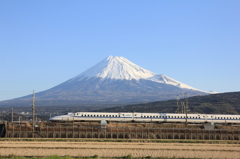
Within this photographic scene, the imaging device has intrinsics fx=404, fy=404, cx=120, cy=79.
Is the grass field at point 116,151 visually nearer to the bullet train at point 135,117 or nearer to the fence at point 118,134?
the fence at point 118,134

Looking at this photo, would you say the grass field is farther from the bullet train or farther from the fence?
the bullet train

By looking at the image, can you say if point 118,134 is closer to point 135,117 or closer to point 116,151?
point 116,151

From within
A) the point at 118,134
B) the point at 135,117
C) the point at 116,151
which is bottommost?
the point at 116,151

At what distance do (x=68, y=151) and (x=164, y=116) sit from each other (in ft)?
193

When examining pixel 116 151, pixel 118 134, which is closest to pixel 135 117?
pixel 118 134

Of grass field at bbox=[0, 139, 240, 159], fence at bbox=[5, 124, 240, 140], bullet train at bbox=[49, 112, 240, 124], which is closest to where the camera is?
grass field at bbox=[0, 139, 240, 159]

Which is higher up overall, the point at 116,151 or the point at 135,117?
the point at 135,117

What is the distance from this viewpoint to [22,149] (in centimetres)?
5056

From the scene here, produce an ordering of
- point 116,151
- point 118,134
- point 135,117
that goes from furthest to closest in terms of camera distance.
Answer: point 135,117
point 118,134
point 116,151

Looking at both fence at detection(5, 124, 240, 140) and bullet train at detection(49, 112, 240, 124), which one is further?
bullet train at detection(49, 112, 240, 124)

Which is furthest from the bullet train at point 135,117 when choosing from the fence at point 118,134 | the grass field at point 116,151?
the grass field at point 116,151

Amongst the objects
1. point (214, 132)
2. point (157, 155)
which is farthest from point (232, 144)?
point (157, 155)

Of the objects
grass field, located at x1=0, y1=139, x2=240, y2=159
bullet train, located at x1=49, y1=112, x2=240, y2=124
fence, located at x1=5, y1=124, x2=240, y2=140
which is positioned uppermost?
bullet train, located at x1=49, y1=112, x2=240, y2=124

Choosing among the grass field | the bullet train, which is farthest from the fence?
the bullet train
